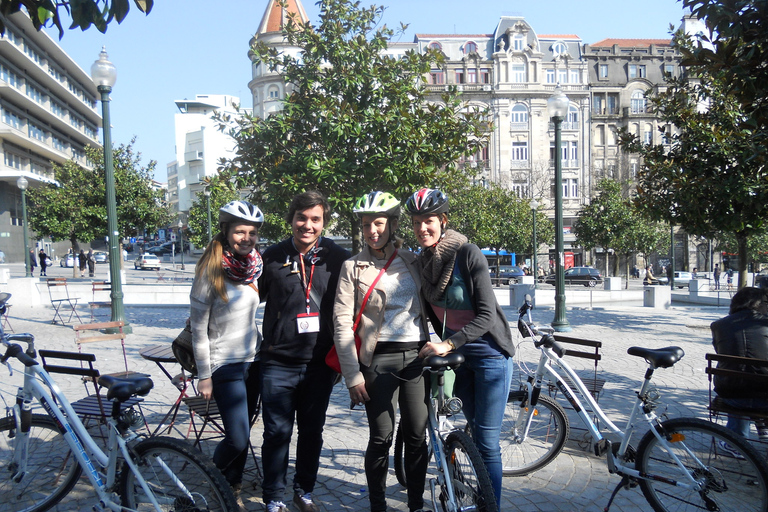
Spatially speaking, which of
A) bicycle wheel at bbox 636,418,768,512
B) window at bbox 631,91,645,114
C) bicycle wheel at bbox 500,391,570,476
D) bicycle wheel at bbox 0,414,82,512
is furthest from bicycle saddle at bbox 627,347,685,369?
window at bbox 631,91,645,114

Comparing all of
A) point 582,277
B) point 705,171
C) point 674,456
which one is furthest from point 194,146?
point 674,456

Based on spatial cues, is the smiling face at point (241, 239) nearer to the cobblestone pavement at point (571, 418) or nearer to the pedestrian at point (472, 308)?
the pedestrian at point (472, 308)

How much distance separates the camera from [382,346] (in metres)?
3.28

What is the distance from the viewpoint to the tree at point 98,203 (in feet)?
103

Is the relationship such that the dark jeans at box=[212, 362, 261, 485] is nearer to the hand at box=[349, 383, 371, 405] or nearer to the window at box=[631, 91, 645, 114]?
the hand at box=[349, 383, 371, 405]

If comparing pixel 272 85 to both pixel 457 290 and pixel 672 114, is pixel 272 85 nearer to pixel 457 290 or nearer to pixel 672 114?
pixel 672 114

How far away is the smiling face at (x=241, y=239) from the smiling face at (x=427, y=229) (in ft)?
3.33

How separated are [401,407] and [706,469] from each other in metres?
1.75

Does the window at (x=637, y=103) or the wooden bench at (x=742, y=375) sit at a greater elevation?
the window at (x=637, y=103)

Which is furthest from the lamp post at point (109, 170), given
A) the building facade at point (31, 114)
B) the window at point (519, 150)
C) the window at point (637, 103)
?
the window at point (637, 103)

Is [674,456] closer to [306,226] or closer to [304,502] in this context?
[304,502]

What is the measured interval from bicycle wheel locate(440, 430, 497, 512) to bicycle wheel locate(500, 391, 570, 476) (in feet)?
4.44

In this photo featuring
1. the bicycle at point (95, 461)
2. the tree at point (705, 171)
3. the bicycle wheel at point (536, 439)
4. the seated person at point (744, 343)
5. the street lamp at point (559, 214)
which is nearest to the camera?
the bicycle at point (95, 461)

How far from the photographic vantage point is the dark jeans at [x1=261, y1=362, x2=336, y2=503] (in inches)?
135
